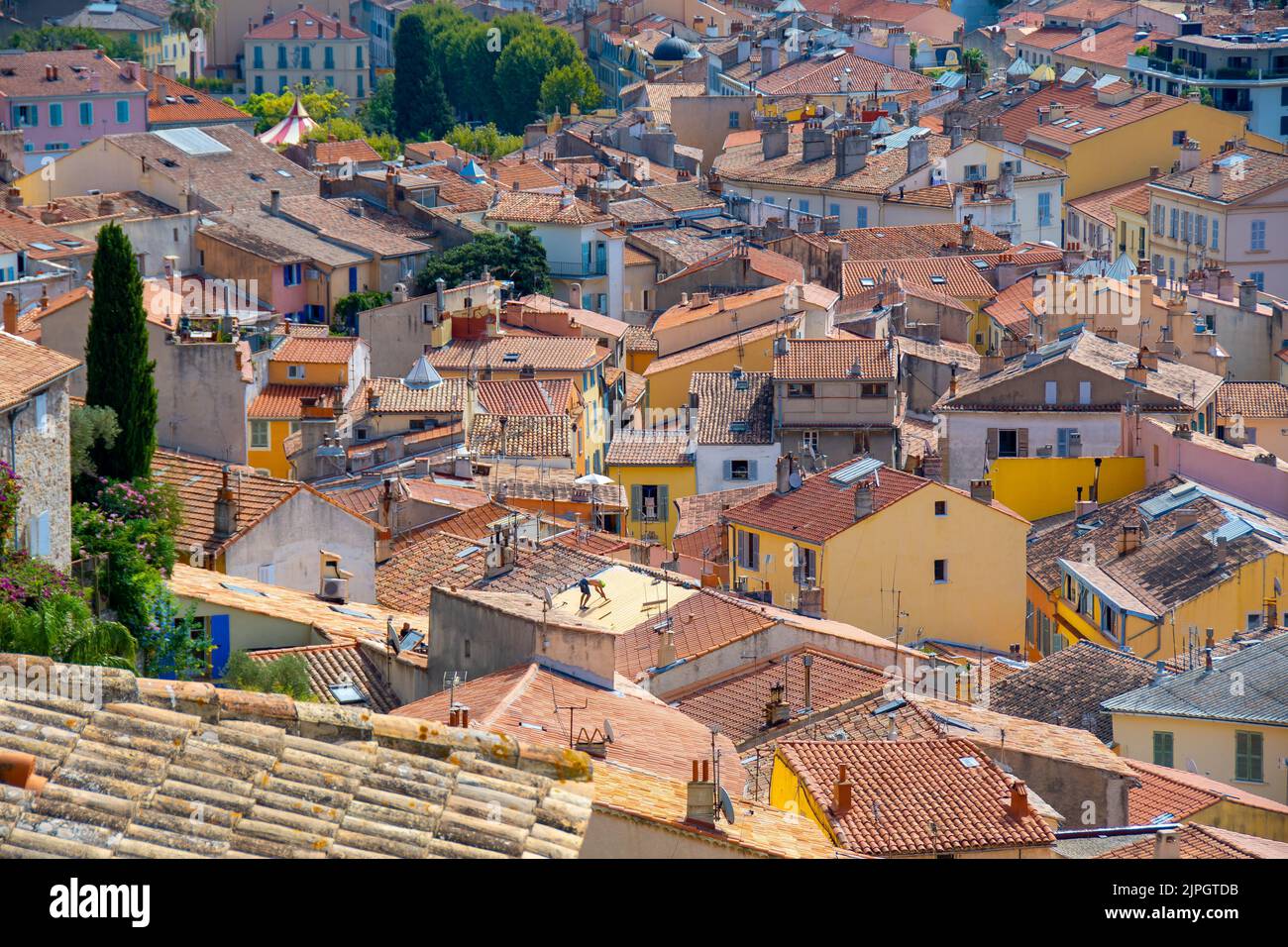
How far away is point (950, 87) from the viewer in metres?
107

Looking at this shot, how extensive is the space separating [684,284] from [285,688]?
154ft

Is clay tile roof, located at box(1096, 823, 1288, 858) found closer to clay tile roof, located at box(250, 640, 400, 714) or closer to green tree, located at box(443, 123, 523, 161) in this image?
clay tile roof, located at box(250, 640, 400, 714)

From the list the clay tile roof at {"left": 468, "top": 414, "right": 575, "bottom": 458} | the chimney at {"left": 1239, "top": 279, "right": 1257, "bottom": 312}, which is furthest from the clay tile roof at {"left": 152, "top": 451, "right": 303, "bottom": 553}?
the chimney at {"left": 1239, "top": 279, "right": 1257, "bottom": 312}

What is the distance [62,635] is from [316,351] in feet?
89.5

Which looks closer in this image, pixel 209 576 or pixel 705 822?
pixel 705 822

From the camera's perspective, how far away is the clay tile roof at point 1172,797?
2520 centimetres

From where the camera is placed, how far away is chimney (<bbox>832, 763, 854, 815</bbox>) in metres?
20.6

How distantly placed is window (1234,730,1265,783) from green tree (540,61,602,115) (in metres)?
90.2

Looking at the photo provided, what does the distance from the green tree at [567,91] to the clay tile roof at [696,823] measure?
101m

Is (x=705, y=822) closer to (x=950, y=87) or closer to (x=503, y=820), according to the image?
(x=503, y=820)

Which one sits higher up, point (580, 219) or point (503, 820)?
point (503, 820)

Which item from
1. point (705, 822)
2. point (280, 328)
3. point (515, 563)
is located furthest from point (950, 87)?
point (705, 822)

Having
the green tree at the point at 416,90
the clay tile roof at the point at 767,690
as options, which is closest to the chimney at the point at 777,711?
the clay tile roof at the point at 767,690
